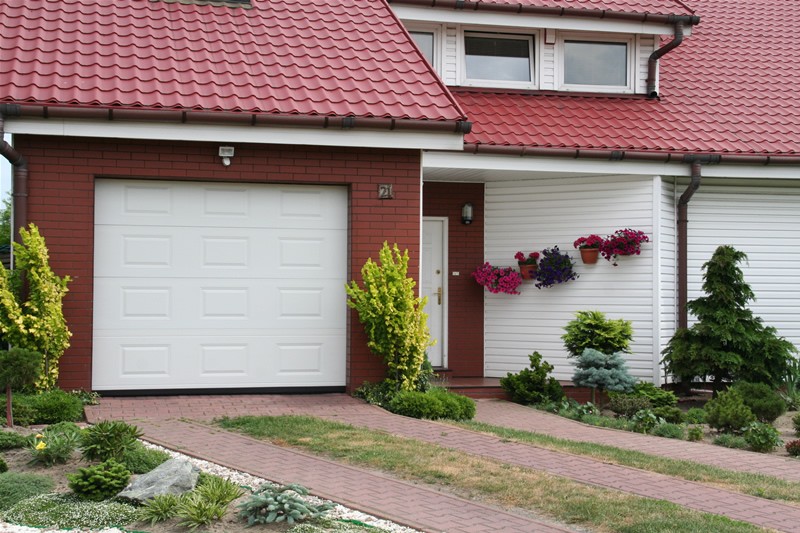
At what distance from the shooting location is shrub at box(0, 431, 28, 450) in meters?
7.42

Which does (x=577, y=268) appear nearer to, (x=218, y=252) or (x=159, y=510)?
(x=218, y=252)

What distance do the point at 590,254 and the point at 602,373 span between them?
2.12 meters

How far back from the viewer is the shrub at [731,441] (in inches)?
365

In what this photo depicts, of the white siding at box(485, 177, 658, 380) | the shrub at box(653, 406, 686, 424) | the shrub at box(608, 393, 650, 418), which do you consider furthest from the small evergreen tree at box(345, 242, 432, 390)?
the white siding at box(485, 177, 658, 380)

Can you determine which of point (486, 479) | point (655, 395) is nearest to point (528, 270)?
point (655, 395)

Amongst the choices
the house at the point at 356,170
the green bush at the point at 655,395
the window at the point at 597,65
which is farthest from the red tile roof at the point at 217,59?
the green bush at the point at 655,395

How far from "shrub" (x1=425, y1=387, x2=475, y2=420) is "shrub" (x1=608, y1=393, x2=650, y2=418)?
2.19m

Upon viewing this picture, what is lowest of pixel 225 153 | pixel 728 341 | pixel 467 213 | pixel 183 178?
pixel 728 341

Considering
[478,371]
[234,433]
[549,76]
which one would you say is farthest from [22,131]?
[549,76]

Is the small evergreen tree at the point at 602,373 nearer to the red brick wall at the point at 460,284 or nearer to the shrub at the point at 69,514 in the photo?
the red brick wall at the point at 460,284

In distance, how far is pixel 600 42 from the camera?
14.9 metres

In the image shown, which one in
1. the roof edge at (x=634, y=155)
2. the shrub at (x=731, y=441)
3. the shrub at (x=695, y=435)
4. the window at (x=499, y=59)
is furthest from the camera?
the window at (x=499, y=59)

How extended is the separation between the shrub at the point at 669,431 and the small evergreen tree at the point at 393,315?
8.74 feet

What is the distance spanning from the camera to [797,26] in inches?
686
